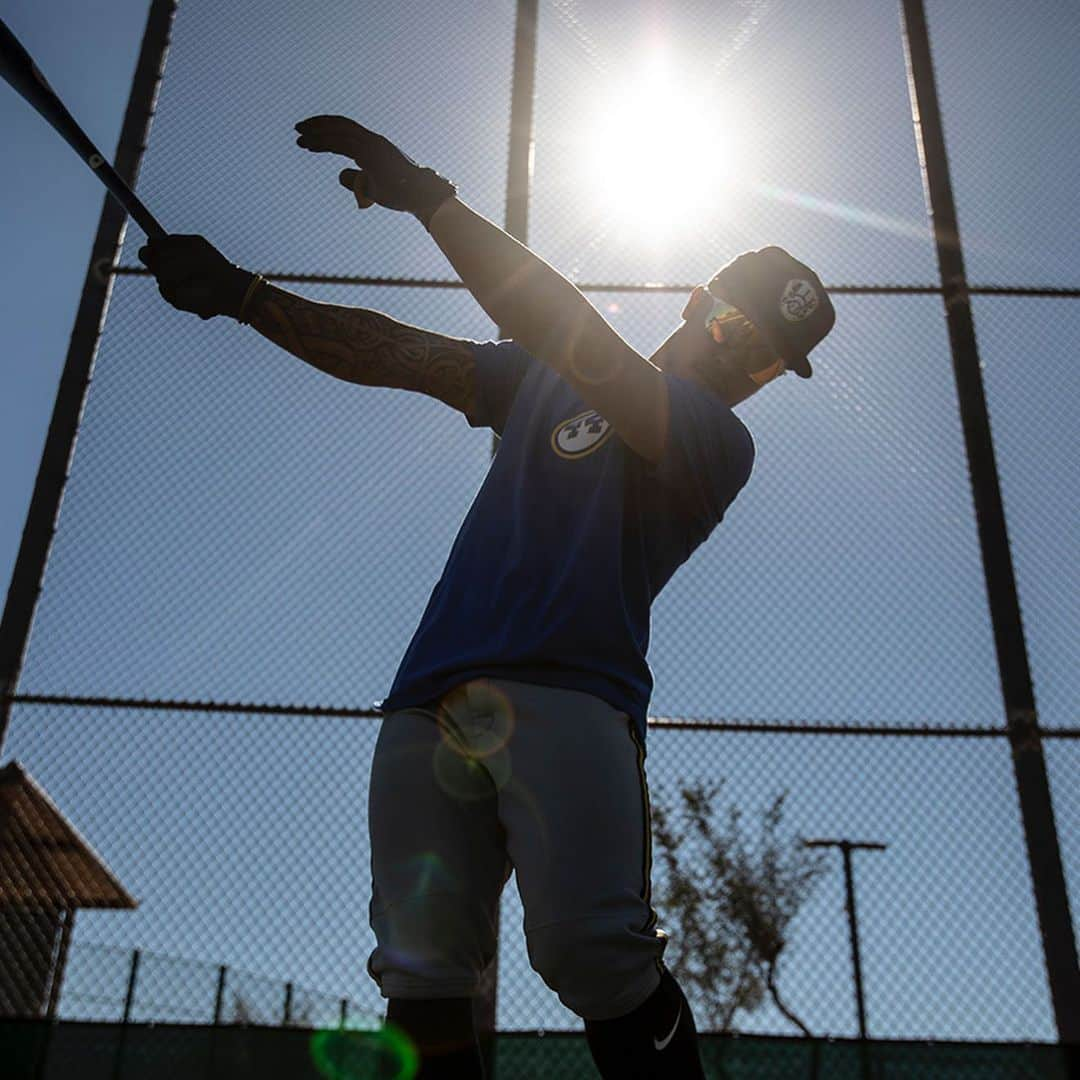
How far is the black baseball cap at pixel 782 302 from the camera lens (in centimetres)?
191

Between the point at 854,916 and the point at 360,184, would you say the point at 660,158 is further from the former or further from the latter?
the point at 360,184

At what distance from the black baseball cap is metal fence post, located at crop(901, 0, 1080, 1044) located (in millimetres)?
2215

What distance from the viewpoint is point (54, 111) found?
207 cm

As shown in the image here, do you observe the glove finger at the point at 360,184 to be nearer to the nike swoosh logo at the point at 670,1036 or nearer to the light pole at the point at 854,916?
the nike swoosh logo at the point at 670,1036

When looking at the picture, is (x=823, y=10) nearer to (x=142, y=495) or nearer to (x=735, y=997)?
(x=142, y=495)

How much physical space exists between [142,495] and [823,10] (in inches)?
142

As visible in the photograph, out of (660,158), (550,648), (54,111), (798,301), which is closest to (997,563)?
(660,158)

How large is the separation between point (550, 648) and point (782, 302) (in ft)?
2.46

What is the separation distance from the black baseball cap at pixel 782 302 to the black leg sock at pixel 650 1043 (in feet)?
3.37

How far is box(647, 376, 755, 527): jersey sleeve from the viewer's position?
1.67 meters

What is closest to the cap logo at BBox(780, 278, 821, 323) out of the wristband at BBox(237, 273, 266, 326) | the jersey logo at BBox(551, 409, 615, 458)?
the jersey logo at BBox(551, 409, 615, 458)

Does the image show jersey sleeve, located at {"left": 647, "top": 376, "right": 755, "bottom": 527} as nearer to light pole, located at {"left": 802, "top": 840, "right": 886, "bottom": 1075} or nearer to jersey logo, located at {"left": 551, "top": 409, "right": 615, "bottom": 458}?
jersey logo, located at {"left": 551, "top": 409, "right": 615, "bottom": 458}

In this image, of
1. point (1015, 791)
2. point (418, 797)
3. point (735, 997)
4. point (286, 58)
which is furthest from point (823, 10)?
point (418, 797)

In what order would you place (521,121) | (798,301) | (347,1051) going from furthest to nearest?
(521,121), (347,1051), (798,301)
